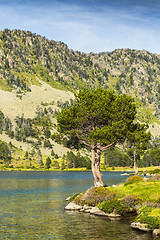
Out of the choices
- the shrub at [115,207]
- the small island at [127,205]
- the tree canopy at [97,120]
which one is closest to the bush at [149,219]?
the small island at [127,205]

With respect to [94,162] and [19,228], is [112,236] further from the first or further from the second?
[94,162]

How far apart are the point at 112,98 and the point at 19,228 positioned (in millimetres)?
44170

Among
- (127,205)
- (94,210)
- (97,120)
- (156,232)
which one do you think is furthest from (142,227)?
(97,120)

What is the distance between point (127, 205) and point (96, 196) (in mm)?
6548

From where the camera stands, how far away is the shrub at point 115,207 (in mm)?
40625

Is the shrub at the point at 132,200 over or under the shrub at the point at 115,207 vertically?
over

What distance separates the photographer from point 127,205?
41.1m

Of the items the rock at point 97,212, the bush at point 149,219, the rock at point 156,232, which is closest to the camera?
the rock at point 156,232

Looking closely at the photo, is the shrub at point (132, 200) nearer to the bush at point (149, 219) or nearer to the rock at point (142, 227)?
the bush at point (149, 219)

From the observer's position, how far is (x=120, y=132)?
62781mm

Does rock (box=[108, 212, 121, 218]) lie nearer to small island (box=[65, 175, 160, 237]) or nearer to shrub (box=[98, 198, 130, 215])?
small island (box=[65, 175, 160, 237])

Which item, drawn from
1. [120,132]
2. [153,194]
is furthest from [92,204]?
[120,132]

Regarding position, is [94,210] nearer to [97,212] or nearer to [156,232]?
[97,212]

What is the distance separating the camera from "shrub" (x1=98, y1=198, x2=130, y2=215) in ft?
133
